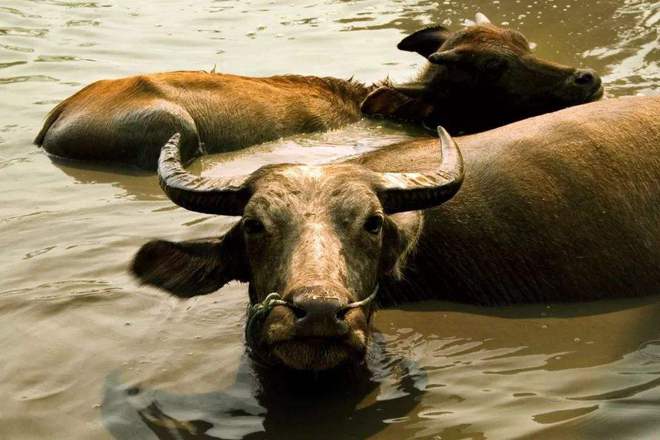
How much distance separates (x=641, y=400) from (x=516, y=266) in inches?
50.7

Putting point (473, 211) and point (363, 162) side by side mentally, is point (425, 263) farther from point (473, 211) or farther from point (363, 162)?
point (363, 162)

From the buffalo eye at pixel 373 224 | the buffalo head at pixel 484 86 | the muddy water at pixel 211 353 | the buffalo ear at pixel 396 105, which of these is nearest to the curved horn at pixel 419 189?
the buffalo eye at pixel 373 224

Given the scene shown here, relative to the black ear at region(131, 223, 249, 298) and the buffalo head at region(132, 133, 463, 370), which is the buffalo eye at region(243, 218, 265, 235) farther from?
the black ear at region(131, 223, 249, 298)

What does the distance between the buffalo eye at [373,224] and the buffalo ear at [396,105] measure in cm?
525

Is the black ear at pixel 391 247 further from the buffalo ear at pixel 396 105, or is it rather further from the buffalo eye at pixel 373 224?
the buffalo ear at pixel 396 105

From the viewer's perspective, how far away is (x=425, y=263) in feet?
19.3

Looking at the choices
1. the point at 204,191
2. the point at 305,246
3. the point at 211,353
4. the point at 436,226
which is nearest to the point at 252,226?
the point at 204,191

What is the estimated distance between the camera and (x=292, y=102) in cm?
1005

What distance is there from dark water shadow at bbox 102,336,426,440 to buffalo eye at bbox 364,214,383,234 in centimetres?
65

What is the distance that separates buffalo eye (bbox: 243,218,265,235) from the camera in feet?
16.3

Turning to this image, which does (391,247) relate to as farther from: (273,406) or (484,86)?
(484,86)

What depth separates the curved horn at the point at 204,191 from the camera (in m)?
5.14

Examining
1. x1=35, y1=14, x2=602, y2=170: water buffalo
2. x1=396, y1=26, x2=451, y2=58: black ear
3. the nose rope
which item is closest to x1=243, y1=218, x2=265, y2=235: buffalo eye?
the nose rope

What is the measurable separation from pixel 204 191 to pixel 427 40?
5.87m
